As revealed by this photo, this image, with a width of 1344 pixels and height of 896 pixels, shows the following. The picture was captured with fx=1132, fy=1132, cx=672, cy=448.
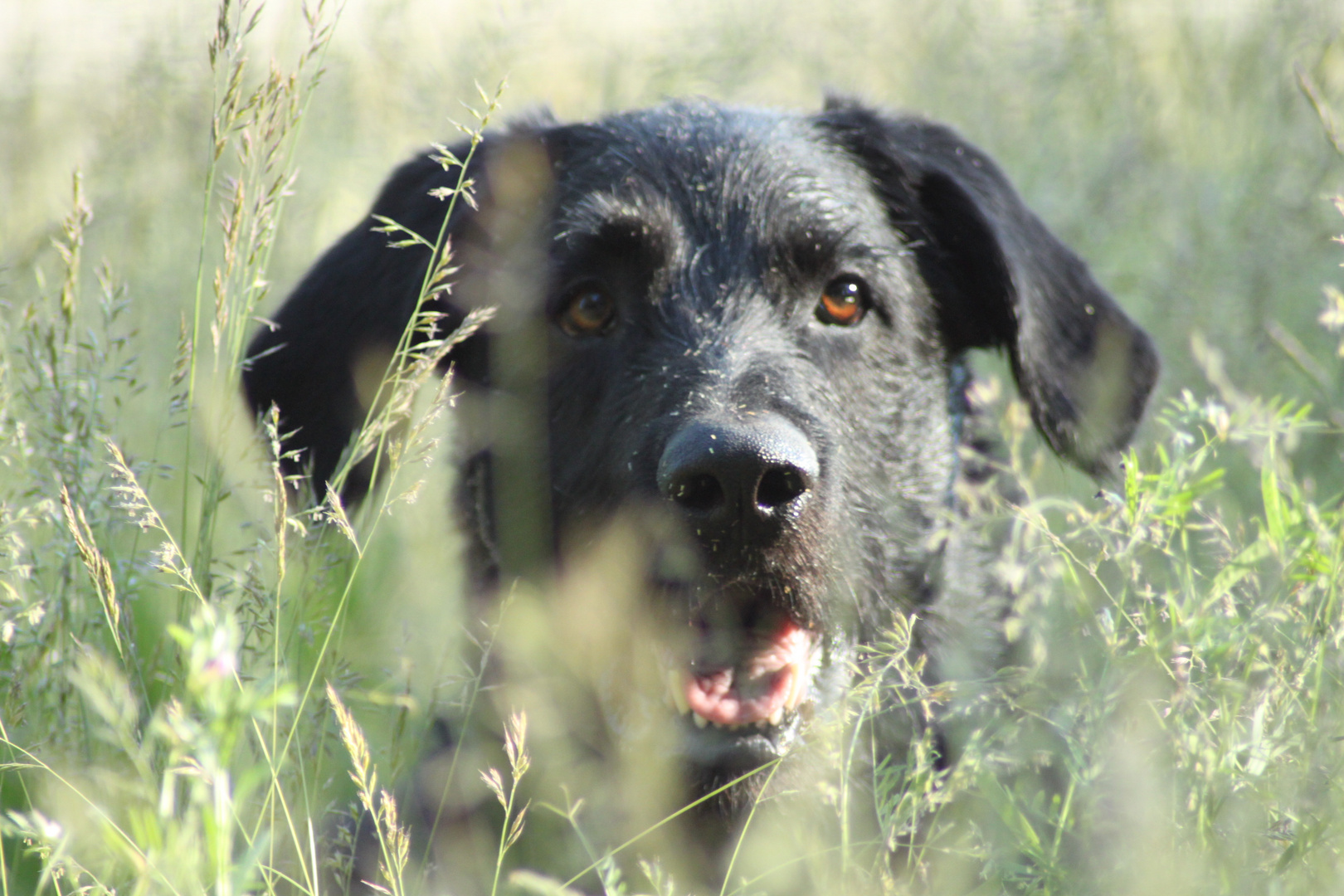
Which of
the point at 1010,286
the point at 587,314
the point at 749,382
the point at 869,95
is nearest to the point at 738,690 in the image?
the point at 749,382

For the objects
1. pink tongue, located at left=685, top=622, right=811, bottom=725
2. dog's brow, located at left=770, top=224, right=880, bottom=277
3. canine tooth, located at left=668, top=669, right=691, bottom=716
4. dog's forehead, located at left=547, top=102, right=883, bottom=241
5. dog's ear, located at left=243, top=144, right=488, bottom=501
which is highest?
dog's forehead, located at left=547, top=102, right=883, bottom=241

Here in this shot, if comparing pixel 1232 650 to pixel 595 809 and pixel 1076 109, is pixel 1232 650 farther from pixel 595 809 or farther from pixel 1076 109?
pixel 1076 109

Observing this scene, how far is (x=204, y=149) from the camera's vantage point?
14.6ft

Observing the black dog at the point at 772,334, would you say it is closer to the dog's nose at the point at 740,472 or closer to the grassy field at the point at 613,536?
the dog's nose at the point at 740,472

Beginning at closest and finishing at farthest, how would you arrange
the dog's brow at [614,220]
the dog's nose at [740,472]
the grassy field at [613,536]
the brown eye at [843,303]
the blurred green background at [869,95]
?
the grassy field at [613,536], the dog's nose at [740,472], the dog's brow at [614,220], the brown eye at [843,303], the blurred green background at [869,95]

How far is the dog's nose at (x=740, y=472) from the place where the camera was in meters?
1.98

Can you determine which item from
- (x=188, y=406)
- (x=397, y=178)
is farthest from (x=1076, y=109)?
(x=188, y=406)

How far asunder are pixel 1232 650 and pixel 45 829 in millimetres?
1496

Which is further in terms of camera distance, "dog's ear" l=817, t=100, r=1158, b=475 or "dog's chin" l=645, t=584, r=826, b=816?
"dog's ear" l=817, t=100, r=1158, b=475

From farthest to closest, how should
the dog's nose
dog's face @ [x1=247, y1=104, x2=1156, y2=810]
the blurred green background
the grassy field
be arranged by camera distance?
1. the blurred green background
2. dog's face @ [x1=247, y1=104, x2=1156, y2=810]
3. the dog's nose
4. the grassy field

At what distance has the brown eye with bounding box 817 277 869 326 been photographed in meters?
2.72

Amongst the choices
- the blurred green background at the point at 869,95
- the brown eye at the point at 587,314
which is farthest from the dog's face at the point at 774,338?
the blurred green background at the point at 869,95

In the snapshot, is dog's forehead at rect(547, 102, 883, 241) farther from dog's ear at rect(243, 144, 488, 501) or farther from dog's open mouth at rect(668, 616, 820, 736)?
dog's open mouth at rect(668, 616, 820, 736)

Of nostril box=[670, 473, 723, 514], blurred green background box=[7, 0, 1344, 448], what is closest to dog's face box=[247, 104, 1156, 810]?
nostril box=[670, 473, 723, 514]
